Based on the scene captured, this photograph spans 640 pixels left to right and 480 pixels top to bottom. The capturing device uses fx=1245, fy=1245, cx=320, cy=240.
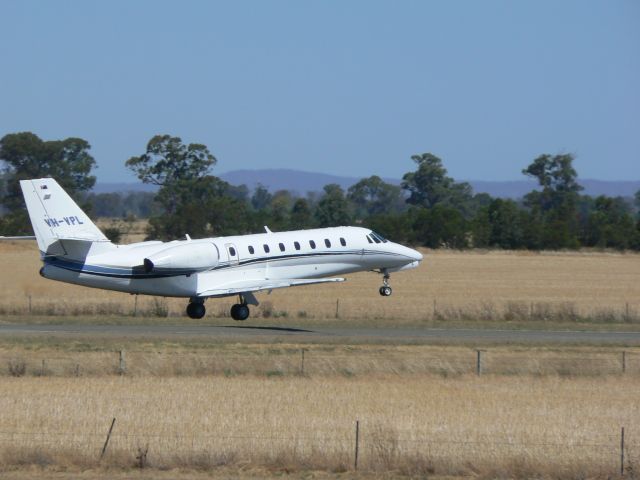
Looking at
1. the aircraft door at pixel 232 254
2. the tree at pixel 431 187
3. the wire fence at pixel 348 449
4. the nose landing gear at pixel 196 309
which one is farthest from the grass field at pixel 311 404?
the tree at pixel 431 187

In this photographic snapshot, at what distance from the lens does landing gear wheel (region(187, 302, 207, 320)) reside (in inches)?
1831

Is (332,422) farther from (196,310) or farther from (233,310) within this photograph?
(196,310)

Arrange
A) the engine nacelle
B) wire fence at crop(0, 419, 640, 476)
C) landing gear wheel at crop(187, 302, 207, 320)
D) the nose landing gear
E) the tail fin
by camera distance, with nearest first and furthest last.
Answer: wire fence at crop(0, 419, 640, 476) → the tail fin → the engine nacelle → the nose landing gear → landing gear wheel at crop(187, 302, 207, 320)

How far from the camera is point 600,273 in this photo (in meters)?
88.5

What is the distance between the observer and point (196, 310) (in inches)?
1833

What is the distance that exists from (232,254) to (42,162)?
103812 mm

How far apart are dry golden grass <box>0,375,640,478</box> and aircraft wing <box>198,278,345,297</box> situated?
13.4m

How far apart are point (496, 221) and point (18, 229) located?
46.7m

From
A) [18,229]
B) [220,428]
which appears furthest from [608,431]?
[18,229]

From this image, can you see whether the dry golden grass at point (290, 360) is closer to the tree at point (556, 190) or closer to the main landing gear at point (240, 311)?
the main landing gear at point (240, 311)

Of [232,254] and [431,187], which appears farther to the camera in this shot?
[431,187]

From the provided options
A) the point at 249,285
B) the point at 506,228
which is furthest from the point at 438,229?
the point at 249,285

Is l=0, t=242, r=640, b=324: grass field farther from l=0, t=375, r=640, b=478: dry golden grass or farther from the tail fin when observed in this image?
l=0, t=375, r=640, b=478: dry golden grass

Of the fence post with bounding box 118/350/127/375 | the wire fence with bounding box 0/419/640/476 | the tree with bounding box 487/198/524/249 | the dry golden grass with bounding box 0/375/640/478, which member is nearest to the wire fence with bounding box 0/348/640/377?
the fence post with bounding box 118/350/127/375
